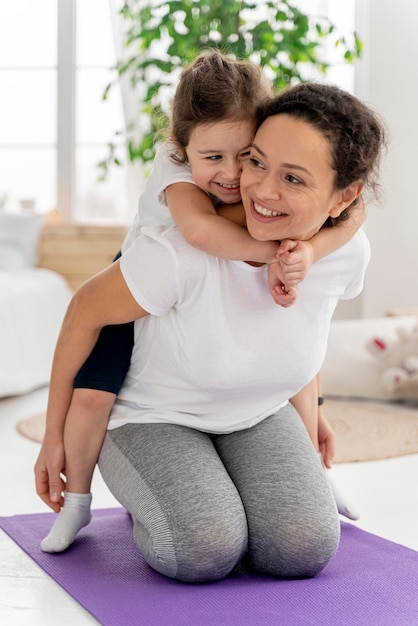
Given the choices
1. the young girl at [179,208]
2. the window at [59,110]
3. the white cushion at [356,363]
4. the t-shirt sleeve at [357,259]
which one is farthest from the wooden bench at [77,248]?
the t-shirt sleeve at [357,259]

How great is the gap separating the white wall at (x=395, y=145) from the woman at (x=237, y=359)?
309 centimetres

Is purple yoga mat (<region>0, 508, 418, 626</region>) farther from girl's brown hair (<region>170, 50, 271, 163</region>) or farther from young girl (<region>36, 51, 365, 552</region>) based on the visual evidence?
girl's brown hair (<region>170, 50, 271, 163</region>)

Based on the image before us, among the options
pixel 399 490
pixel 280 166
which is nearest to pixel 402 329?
pixel 399 490

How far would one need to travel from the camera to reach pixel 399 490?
8.21 feet

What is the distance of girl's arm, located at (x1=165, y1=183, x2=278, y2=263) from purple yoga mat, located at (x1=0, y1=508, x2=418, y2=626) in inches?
23.0

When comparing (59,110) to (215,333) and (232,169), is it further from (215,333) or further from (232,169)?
(215,333)

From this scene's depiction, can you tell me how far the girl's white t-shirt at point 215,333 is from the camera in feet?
5.65

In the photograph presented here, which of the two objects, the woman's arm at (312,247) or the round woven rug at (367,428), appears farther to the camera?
the round woven rug at (367,428)

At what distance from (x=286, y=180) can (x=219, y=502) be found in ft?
1.89

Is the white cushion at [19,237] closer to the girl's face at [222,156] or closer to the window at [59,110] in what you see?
the window at [59,110]

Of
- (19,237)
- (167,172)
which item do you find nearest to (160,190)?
(167,172)

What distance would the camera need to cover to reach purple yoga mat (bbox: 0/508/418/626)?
1.56 m

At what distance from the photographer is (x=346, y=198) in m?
1.74

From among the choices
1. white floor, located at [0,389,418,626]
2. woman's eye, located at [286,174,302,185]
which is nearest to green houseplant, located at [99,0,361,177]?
white floor, located at [0,389,418,626]
